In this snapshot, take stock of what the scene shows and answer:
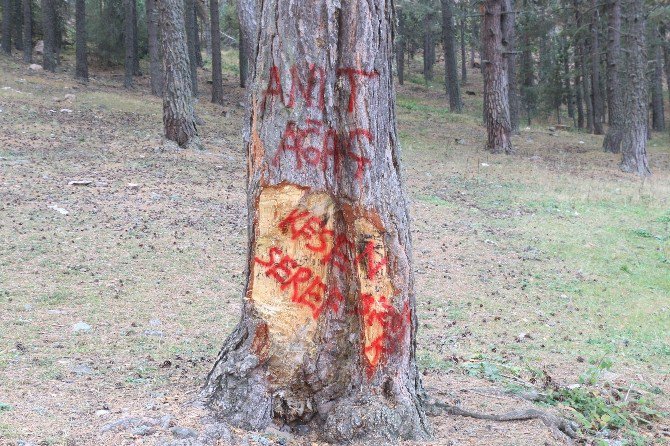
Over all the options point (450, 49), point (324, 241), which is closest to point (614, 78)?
point (450, 49)

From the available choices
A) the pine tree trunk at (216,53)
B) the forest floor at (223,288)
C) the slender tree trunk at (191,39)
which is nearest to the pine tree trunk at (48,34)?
the slender tree trunk at (191,39)

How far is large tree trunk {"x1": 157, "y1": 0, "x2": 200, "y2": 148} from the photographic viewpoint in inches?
574

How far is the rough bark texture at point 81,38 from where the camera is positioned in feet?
77.9

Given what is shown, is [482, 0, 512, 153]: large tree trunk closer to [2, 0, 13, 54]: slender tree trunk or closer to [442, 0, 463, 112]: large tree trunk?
[442, 0, 463, 112]: large tree trunk

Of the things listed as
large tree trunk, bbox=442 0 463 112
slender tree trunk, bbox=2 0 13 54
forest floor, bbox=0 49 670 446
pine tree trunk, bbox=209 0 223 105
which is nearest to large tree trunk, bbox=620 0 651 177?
forest floor, bbox=0 49 670 446

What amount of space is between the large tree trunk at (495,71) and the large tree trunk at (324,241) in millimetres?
16067

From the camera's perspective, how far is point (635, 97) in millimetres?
18641

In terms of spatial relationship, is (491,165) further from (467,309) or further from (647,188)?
(467,309)

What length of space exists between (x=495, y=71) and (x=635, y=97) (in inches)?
141

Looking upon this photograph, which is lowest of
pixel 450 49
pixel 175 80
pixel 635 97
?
pixel 635 97

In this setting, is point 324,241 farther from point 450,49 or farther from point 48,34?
point 450,49

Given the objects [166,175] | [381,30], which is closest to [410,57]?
[166,175]

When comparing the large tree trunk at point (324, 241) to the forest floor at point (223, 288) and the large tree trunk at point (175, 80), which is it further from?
the large tree trunk at point (175, 80)

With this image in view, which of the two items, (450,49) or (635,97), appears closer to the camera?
(635,97)
